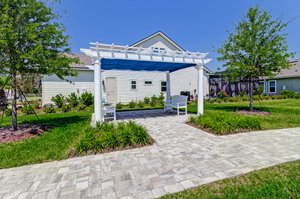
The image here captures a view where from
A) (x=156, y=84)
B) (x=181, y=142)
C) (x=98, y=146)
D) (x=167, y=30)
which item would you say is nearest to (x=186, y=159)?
(x=181, y=142)

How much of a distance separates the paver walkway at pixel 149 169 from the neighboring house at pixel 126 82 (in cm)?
1197

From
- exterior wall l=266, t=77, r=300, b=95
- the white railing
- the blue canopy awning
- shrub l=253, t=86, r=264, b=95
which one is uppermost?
the white railing

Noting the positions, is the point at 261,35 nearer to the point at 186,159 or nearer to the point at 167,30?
the point at 186,159

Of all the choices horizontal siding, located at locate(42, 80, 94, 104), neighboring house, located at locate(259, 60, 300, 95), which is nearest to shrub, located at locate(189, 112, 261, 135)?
horizontal siding, located at locate(42, 80, 94, 104)

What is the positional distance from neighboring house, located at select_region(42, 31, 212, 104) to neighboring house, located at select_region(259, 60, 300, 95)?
11311 mm

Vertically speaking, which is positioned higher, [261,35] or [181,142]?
[261,35]

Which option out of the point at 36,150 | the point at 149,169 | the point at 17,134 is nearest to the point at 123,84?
the point at 17,134

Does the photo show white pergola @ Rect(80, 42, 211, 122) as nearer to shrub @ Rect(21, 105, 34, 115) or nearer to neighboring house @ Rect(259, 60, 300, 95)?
shrub @ Rect(21, 105, 34, 115)

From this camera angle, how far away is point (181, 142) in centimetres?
495

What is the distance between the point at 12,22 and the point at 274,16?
11701 millimetres

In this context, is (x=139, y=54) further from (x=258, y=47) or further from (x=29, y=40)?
(x=258, y=47)

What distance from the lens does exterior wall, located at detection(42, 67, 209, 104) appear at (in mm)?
14930

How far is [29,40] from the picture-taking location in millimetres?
5773

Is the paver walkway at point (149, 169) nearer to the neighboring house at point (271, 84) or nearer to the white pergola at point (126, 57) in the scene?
the white pergola at point (126, 57)
